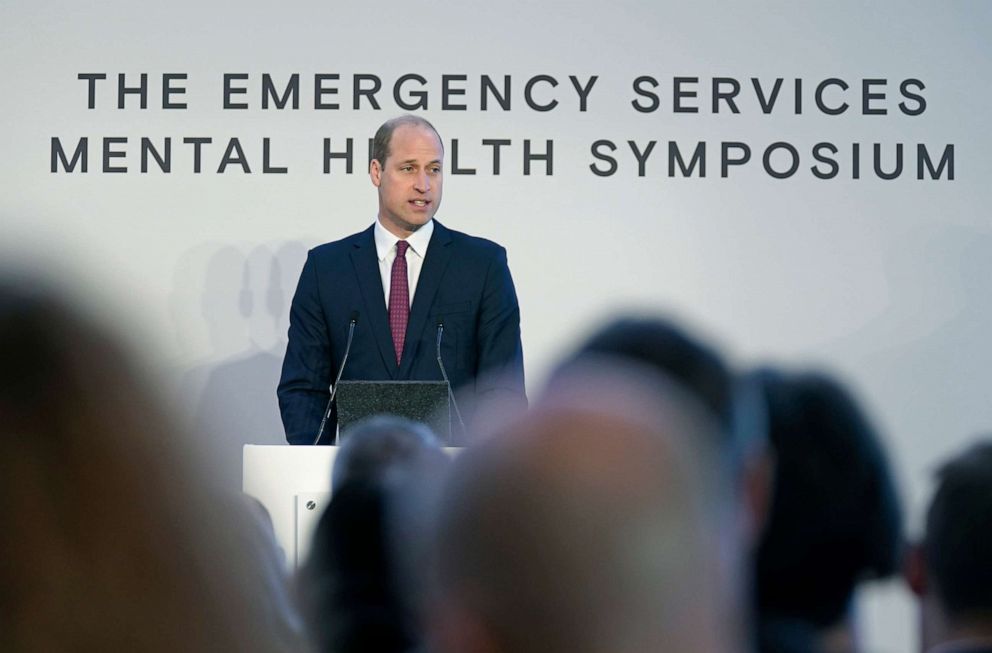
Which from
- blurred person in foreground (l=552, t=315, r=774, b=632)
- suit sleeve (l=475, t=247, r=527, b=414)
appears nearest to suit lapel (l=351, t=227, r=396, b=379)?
suit sleeve (l=475, t=247, r=527, b=414)

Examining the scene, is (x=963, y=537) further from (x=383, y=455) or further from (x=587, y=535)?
(x=587, y=535)

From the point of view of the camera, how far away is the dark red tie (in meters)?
4.89

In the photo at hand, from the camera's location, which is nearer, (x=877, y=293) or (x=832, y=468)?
(x=832, y=468)

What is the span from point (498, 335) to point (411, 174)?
2.13 feet

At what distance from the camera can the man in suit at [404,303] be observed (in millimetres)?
4758

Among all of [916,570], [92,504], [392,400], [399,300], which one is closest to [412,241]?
[399,300]

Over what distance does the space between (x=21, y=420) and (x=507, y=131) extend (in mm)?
5996

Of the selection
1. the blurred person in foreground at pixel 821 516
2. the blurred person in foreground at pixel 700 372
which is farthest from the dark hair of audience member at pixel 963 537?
the blurred person in foreground at pixel 700 372

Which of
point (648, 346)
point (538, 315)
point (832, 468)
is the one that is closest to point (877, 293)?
point (538, 315)

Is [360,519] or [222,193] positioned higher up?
[222,193]

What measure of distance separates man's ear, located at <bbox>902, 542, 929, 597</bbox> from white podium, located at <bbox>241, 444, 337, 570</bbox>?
6.73ft

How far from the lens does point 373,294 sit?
16.2ft

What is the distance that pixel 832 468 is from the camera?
1.34 metres

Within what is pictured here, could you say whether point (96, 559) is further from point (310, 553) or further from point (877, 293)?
point (877, 293)
